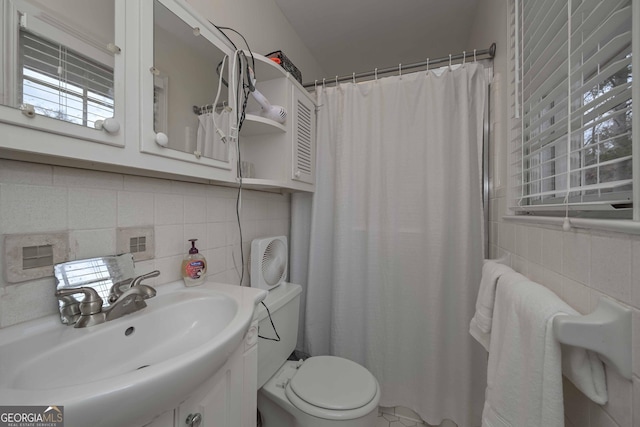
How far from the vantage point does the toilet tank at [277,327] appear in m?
1.02

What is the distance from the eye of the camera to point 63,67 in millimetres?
543

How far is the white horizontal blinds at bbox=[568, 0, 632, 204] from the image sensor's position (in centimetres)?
47

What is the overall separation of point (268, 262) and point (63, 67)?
0.98 m

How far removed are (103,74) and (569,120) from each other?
1.15 metres

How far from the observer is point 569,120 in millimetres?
591

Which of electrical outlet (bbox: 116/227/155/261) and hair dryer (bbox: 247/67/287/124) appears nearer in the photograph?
electrical outlet (bbox: 116/227/155/261)

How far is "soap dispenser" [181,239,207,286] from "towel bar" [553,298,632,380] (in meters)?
1.03

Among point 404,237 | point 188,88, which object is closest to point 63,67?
point 188,88

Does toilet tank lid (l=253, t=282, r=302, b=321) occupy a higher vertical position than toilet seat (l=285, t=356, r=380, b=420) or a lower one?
higher

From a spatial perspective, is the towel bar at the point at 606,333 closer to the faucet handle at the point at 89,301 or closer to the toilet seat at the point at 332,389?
the toilet seat at the point at 332,389

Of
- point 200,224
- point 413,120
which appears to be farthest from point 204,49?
point 413,120

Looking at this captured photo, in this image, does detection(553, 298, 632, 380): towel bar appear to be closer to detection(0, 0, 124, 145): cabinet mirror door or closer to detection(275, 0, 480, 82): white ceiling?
detection(0, 0, 124, 145): cabinet mirror door

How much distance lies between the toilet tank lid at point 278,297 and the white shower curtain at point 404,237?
0.28 metres

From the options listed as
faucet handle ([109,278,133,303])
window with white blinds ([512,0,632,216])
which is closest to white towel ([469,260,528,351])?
window with white blinds ([512,0,632,216])
